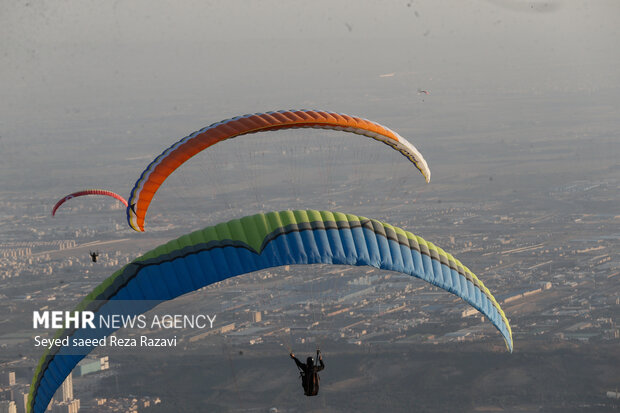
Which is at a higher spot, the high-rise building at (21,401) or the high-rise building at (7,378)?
the high-rise building at (7,378)

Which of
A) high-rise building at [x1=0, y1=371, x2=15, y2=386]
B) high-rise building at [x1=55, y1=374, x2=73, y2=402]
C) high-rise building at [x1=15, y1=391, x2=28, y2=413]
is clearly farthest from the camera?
high-rise building at [x1=0, y1=371, x2=15, y2=386]

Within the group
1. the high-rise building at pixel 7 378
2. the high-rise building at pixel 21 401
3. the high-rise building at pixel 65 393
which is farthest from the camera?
the high-rise building at pixel 7 378

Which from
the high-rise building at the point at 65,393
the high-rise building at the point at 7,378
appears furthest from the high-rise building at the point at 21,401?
the high-rise building at the point at 7,378

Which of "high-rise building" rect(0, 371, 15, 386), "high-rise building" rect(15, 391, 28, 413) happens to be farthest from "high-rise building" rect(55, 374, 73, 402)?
"high-rise building" rect(0, 371, 15, 386)

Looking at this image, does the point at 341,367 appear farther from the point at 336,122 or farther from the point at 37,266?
the point at 37,266

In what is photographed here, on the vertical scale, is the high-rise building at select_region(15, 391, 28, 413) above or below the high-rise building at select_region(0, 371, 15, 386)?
below

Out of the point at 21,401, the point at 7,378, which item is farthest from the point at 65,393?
the point at 7,378

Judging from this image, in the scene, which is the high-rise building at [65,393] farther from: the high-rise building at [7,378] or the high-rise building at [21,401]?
the high-rise building at [7,378]

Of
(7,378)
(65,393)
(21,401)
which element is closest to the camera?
(21,401)

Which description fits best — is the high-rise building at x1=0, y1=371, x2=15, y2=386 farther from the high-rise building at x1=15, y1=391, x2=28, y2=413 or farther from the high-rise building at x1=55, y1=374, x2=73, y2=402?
the high-rise building at x1=55, y1=374, x2=73, y2=402

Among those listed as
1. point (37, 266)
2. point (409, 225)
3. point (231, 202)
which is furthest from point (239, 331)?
point (231, 202)

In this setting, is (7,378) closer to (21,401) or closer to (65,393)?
(65,393)

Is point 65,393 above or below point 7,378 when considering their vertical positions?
below
